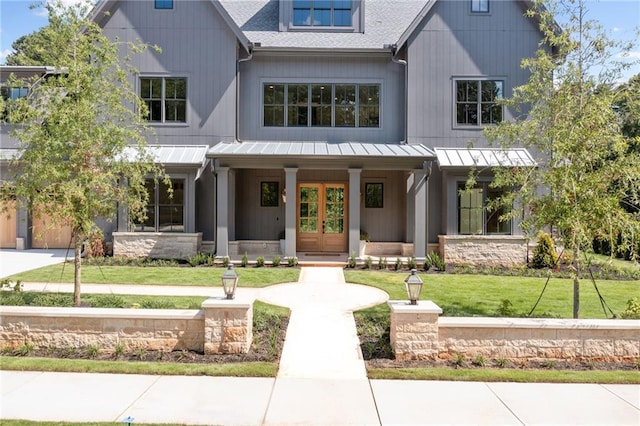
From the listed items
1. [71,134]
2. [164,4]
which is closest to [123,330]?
[71,134]

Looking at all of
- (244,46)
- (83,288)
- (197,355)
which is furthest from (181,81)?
(197,355)

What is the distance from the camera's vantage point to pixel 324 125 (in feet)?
54.0

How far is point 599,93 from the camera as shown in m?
7.27

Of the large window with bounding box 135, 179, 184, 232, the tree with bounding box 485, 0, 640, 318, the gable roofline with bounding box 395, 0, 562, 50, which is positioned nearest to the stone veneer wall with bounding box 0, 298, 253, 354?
the tree with bounding box 485, 0, 640, 318

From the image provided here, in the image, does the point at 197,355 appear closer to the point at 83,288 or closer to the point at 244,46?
the point at 83,288

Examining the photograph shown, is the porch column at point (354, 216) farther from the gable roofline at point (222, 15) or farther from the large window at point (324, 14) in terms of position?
the large window at point (324, 14)

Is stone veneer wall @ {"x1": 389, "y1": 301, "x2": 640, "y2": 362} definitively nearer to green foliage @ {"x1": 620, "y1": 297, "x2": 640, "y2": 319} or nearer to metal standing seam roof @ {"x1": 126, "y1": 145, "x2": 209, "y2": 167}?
green foliage @ {"x1": 620, "y1": 297, "x2": 640, "y2": 319}

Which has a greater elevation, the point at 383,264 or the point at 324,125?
the point at 324,125

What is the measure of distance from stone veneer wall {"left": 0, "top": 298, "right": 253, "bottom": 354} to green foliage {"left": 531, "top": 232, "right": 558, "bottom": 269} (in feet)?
37.3

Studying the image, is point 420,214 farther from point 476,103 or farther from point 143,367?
point 143,367

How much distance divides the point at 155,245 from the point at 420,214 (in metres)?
9.21

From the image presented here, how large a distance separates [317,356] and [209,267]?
812cm

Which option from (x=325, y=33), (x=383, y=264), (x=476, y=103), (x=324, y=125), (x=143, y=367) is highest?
(x=325, y=33)

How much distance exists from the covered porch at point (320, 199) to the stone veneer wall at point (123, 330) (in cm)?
793
